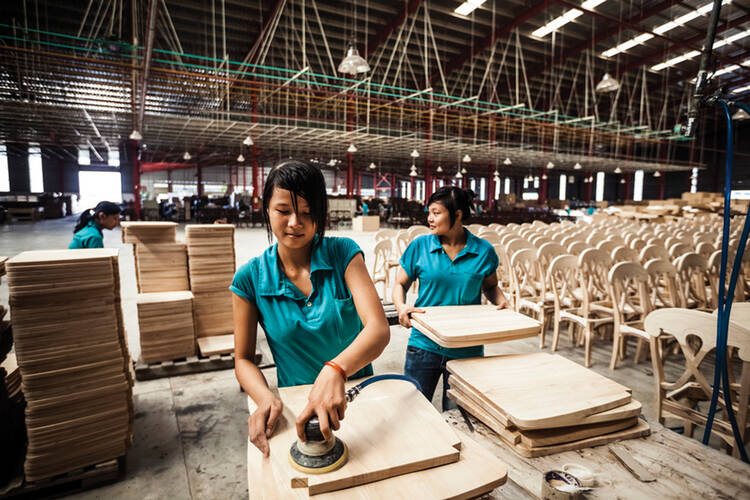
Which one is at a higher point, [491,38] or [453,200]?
[491,38]

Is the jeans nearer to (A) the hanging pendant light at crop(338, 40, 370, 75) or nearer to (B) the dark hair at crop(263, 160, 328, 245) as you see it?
(B) the dark hair at crop(263, 160, 328, 245)

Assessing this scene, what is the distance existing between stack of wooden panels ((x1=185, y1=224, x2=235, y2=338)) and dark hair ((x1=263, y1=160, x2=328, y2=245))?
2888 mm

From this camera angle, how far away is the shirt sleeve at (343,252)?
4.21 ft

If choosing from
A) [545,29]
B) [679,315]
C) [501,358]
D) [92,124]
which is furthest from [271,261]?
[92,124]

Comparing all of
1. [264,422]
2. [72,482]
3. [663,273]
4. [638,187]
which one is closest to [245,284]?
[264,422]

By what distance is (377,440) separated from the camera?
928 mm

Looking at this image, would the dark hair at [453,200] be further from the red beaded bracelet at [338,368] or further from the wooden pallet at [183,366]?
the wooden pallet at [183,366]

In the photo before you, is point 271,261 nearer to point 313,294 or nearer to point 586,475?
point 313,294

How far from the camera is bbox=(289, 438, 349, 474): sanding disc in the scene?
810mm

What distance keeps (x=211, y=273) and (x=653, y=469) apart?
3.69 metres

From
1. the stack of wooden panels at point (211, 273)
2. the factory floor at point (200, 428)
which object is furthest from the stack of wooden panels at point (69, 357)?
the stack of wooden panels at point (211, 273)

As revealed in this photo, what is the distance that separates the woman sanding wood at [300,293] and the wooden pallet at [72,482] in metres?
1.63

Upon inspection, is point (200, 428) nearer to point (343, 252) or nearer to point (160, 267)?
point (160, 267)

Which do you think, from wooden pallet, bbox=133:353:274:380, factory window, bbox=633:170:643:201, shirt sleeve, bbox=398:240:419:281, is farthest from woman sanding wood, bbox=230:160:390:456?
factory window, bbox=633:170:643:201
